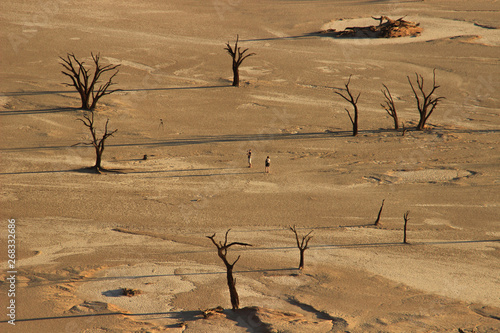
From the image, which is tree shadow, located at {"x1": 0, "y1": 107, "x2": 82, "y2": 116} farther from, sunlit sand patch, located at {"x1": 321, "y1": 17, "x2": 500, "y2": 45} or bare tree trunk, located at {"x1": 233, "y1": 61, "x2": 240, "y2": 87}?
sunlit sand patch, located at {"x1": 321, "y1": 17, "x2": 500, "y2": 45}

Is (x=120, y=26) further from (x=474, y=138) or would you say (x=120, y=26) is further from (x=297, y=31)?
(x=474, y=138)

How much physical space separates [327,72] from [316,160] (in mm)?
11424

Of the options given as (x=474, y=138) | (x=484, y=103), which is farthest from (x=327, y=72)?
(x=474, y=138)

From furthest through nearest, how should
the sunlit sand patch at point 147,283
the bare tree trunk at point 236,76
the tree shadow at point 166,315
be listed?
the bare tree trunk at point 236,76
the sunlit sand patch at point 147,283
the tree shadow at point 166,315

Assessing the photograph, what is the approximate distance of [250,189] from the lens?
16125mm

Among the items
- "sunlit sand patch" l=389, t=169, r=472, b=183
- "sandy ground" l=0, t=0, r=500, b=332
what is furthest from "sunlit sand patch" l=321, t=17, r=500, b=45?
"sunlit sand patch" l=389, t=169, r=472, b=183

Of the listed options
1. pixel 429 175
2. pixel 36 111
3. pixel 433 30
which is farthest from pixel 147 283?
pixel 433 30

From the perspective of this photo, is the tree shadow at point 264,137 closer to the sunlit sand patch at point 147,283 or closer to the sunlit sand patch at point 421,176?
the sunlit sand patch at point 421,176

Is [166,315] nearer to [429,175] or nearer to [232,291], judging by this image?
[232,291]

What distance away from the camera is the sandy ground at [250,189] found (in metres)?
10.2

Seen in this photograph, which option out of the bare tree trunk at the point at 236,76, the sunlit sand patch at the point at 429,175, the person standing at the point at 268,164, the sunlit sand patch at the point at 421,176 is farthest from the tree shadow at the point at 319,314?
the bare tree trunk at the point at 236,76

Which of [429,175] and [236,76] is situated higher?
[236,76]

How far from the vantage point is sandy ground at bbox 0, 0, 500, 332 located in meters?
10.2

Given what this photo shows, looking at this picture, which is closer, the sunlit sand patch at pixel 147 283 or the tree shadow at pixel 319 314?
the tree shadow at pixel 319 314
